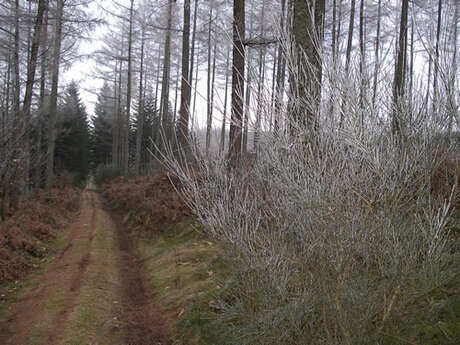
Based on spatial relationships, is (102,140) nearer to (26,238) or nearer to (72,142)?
(72,142)

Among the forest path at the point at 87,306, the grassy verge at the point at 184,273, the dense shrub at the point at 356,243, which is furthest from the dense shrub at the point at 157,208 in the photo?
the dense shrub at the point at 356,243

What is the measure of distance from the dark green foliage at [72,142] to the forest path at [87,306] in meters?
21.4

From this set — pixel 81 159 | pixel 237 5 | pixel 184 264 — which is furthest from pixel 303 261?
pixel 81 159

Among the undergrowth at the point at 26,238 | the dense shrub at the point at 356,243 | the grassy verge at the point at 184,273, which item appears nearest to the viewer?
the dense shrub at the point at 356,243

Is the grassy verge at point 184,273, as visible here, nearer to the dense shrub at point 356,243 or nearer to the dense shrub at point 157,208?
the dense shrub at point 157,208

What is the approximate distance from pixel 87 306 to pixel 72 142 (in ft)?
84.7

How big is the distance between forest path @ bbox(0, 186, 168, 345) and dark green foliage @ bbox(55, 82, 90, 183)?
21.4 meters

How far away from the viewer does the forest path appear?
485cm

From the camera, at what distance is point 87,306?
5715mm

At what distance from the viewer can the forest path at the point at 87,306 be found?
4.85 metres

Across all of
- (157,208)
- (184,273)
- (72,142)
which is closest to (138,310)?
(184,273)

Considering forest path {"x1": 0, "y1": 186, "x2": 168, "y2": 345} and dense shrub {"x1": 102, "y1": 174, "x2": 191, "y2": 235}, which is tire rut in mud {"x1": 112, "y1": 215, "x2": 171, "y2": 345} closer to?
forest path {"x1": 0, "y1": 186, "x2": 168, "y2": 345}

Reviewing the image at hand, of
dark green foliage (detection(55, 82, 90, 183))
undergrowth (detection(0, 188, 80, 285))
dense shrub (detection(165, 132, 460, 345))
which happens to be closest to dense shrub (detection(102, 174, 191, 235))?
undergrowth (detection(0, 188, 80, 285))

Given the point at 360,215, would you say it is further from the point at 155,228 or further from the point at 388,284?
the point at 155,228
